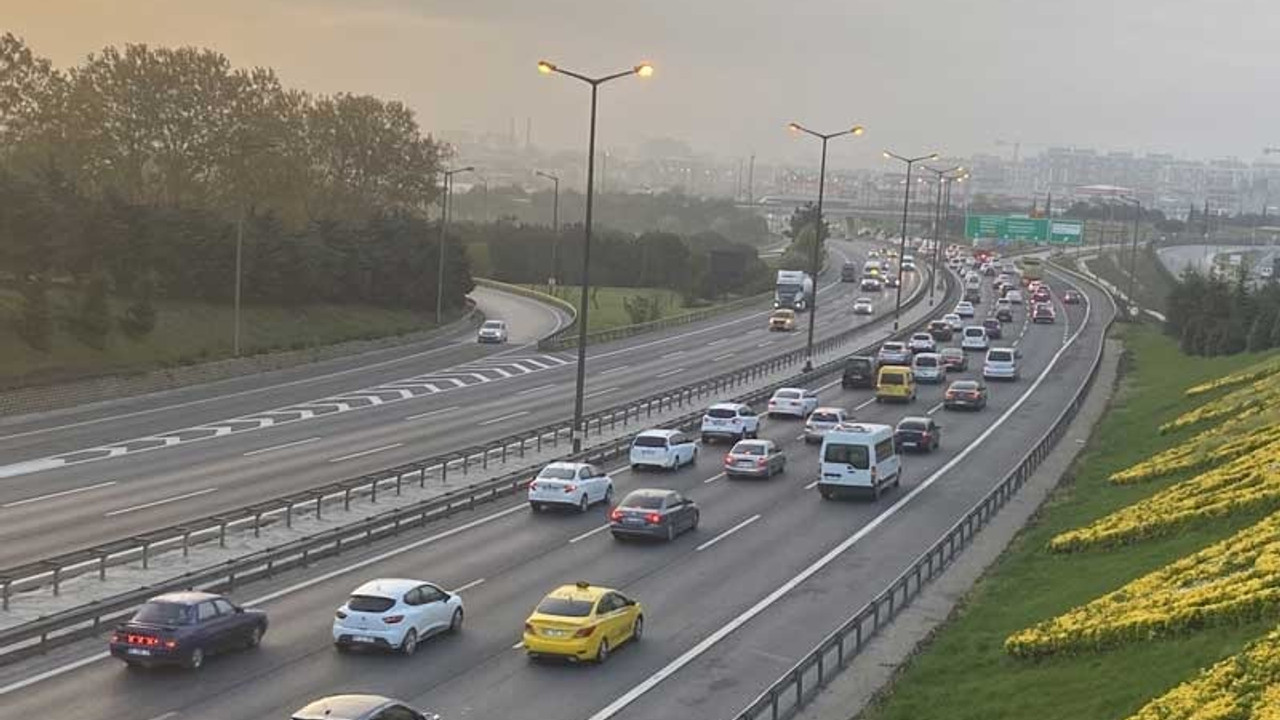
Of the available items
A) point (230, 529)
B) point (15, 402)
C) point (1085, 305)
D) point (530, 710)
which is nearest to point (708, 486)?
point (230, 529)

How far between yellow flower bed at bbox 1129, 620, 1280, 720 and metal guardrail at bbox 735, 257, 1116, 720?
198 inches

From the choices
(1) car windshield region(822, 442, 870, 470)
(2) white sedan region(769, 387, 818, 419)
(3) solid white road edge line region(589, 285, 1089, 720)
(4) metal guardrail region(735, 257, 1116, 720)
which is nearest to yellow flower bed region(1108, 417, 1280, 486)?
(4) metal guardrail region(735, 257, 1116, 720)

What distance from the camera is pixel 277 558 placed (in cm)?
2986

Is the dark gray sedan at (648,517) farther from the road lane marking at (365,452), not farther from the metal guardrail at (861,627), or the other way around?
the road lane marking at (365,452)

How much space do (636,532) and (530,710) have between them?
42.3ft

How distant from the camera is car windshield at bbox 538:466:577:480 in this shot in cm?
3809

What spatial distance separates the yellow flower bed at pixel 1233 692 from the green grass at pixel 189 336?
45.9m

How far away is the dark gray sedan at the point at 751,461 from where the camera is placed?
145 ft

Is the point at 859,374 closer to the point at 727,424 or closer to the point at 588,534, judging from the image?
the point at 727,424

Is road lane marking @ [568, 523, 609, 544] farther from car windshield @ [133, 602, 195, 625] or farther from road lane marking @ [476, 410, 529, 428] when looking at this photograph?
road lane marking @ [476, 410, 529, 428]

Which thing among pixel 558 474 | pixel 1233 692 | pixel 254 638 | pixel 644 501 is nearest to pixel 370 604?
pixel 254 638

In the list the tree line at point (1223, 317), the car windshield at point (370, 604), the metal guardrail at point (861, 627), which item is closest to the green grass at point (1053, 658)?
the metal guardrail at point (861, 627)

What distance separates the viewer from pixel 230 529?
32938 millimetres

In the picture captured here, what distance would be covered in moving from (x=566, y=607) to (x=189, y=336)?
48162mm
